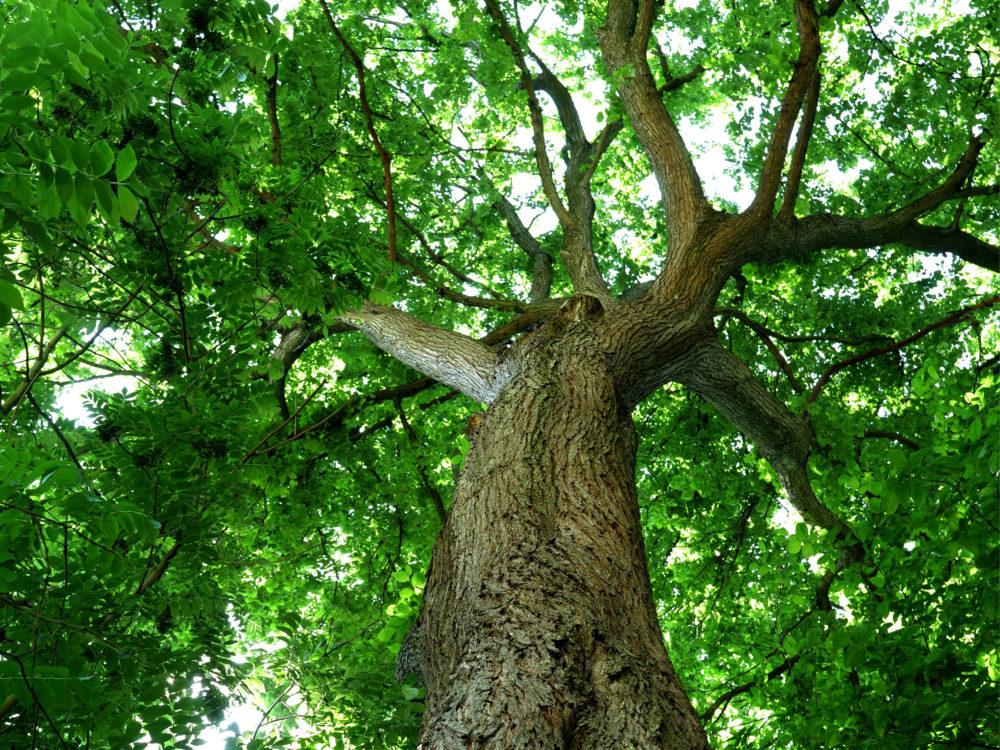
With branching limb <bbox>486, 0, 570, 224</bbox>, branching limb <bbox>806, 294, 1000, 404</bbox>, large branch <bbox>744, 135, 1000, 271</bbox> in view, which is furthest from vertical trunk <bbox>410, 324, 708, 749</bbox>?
branching limb <bbox>486, 0, 570, 224</bbox>

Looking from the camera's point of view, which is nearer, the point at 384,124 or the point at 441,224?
the point at 384,124

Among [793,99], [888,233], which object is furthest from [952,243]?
[793,99]

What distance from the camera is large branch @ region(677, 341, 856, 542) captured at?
507 cm

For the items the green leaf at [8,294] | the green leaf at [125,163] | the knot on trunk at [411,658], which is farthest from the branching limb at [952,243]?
the green leaf at [8,294]

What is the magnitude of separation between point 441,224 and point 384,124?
8.29 feet

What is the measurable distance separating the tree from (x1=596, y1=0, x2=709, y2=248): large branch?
0.11 feet

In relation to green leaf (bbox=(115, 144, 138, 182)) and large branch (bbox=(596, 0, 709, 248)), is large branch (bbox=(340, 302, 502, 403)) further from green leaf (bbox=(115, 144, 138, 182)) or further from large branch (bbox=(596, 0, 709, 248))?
green leaf (bbox=(115, 144, 138, 182))

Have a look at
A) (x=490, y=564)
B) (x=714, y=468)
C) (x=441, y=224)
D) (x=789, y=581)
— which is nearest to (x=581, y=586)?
(x=490, y=564)

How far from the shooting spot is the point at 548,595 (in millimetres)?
Result: 2258

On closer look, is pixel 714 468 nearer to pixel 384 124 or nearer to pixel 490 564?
pixel 384 124

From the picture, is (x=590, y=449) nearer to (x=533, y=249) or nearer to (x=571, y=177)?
(x=533, y=249)

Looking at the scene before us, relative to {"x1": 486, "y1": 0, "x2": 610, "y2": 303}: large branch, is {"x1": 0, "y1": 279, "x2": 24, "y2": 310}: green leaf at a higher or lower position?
lower

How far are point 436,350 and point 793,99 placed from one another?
3102 millimetres

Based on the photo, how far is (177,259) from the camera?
2498 millimetres
